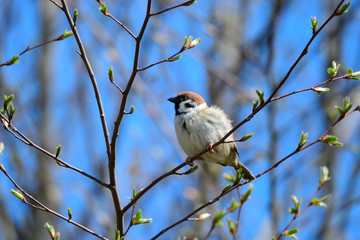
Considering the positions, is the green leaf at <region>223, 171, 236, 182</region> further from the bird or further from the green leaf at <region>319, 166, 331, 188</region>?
the bird

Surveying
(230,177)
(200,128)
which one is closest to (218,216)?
(230,177)

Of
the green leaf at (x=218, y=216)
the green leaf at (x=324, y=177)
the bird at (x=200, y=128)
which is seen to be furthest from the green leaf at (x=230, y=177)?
the bird at (x=200, y=128)

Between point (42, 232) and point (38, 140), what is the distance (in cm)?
135

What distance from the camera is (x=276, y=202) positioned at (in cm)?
507

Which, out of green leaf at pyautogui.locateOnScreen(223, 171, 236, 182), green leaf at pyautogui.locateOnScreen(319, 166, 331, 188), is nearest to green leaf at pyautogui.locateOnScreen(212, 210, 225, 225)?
green leaf at pyautogui.locateOnScreen(223, 171, 236, 182)

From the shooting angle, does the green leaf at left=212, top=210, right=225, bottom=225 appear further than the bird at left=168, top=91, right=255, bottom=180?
No

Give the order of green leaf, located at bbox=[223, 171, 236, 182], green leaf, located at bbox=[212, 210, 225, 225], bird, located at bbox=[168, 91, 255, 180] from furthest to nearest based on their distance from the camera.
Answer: bird, located at bbox=[168, 91, 255, 180] < green leaf, located at bbox=[223, 171, 236, 182] < green leaf, located at bbox=[212, 210, 225, 225]

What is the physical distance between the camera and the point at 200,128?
3600 millimetres

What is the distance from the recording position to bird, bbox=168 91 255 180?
359 centimetres

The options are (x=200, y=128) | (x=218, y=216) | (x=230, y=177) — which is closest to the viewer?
(x=218, y=216)

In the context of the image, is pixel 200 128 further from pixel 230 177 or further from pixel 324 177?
pixel 324 177

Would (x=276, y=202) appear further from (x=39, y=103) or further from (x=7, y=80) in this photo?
(x=7, y=80)

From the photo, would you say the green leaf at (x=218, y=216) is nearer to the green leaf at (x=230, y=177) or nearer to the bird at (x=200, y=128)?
the green leaf at (x=230, y=177)

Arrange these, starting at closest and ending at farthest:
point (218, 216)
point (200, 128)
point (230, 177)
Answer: point (218, 216), point (230, 177), point (200, 128)
